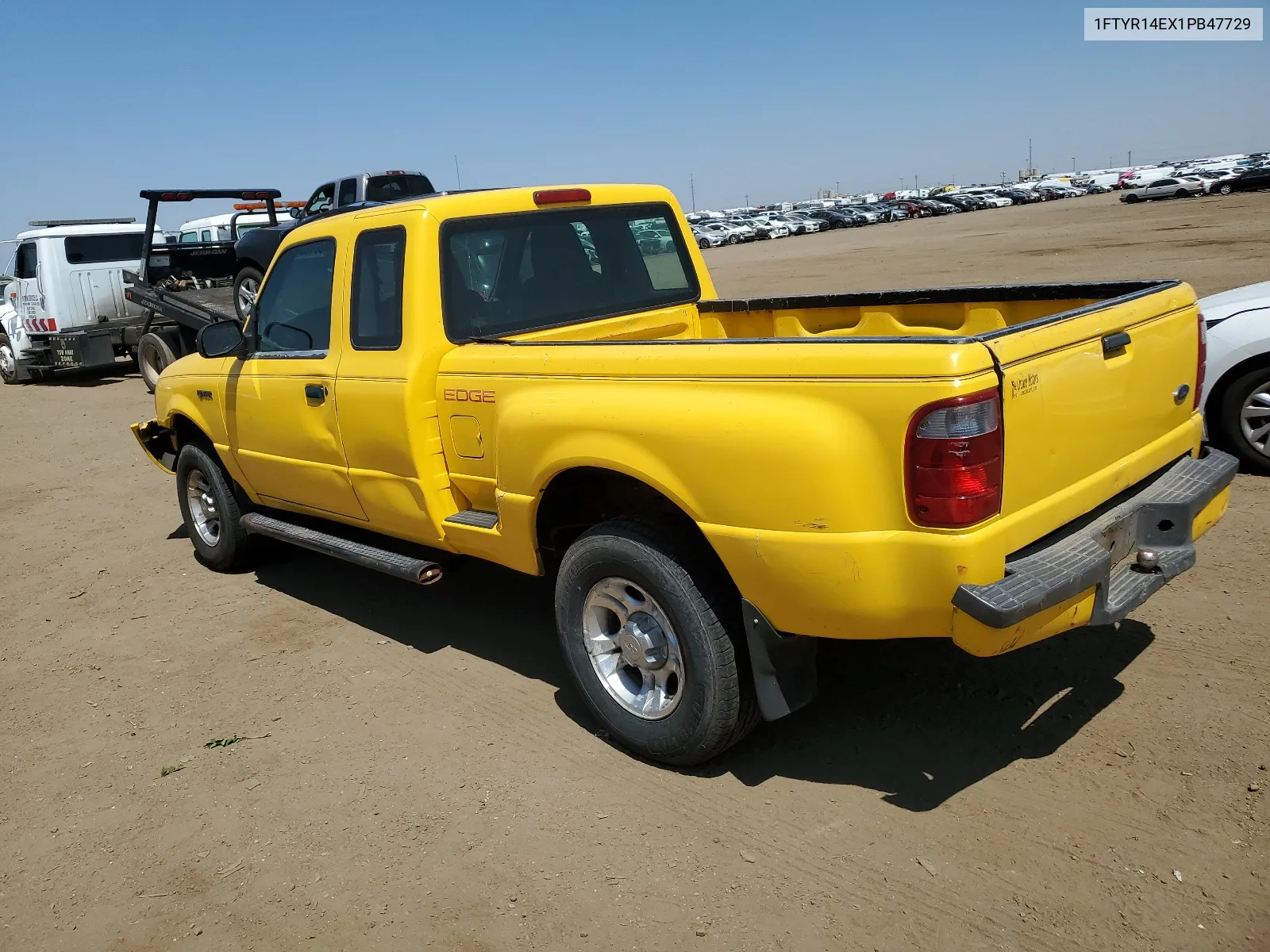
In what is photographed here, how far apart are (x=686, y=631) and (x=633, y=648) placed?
327 mm

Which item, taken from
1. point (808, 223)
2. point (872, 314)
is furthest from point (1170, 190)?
point (872, 314)

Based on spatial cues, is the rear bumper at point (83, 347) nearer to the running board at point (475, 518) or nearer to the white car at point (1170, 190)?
the running board at point (475, 518)

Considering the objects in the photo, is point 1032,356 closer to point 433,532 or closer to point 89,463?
point 433,532

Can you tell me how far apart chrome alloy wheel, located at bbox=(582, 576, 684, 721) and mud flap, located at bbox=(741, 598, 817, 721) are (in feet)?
1.03

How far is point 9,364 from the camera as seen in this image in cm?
1784

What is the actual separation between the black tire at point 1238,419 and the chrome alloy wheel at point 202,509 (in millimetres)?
6135

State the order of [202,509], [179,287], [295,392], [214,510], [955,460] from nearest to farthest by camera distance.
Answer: [955,460]
[295,392]
[214,510]
[202,509]
[179,287]

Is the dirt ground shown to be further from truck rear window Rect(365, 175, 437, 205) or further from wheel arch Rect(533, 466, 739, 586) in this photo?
truck rear window Rect(365, 175, 437, 205)

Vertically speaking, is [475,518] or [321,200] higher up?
[321,200]

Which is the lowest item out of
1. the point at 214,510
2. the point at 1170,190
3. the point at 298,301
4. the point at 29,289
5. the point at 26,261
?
the point at 214,510

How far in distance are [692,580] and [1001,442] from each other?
1.07 metres

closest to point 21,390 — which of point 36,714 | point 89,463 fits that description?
point 89,463

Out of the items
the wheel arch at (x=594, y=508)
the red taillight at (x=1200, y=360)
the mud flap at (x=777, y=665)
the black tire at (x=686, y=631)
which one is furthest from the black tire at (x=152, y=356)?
the red taillight at (x=1200, y=360)

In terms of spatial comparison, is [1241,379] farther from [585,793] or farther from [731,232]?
[731,232]
